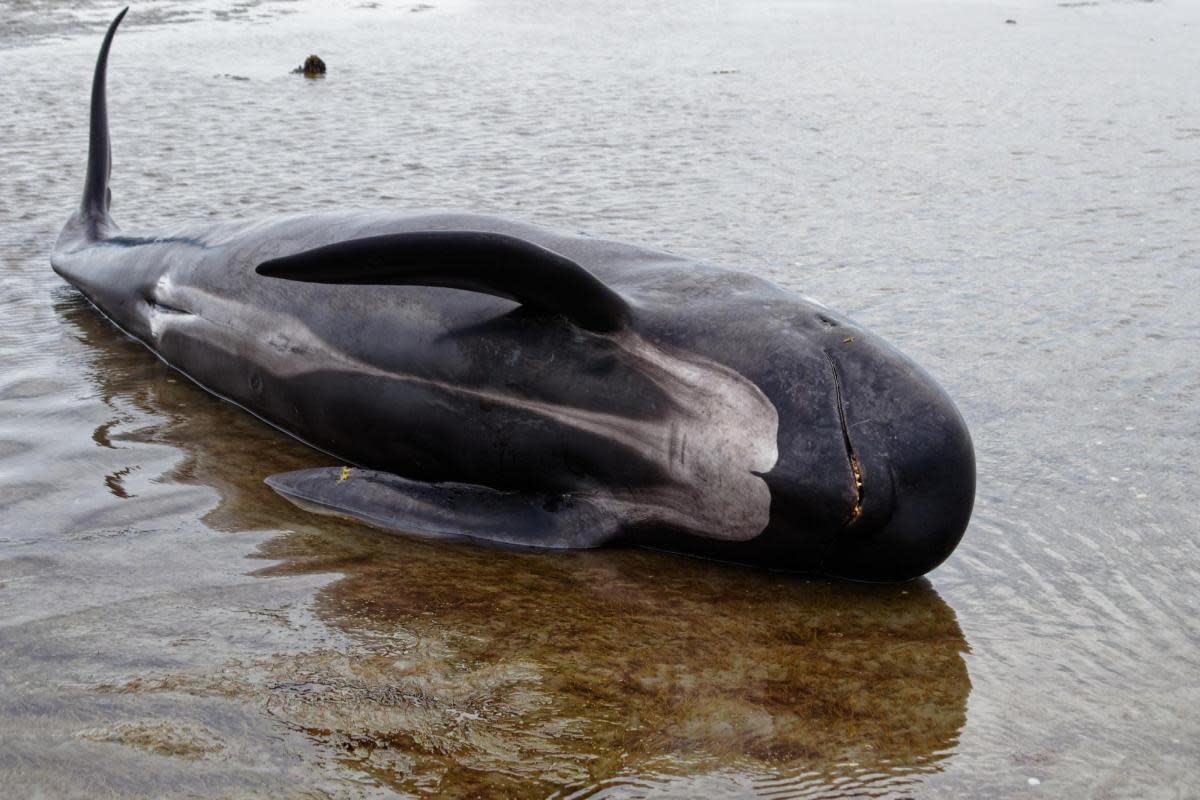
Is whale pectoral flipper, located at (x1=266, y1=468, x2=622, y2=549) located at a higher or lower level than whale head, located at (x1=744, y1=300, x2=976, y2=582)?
lower

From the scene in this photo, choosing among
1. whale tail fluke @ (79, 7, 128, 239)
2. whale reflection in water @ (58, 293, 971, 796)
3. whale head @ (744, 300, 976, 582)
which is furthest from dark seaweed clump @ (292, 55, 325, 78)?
whale head @ (744, 300, 976, 582)

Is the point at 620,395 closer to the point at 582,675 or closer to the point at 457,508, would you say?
the point at 457,508

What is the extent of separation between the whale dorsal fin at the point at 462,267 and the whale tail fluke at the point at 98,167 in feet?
10.6

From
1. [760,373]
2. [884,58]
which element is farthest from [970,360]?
[884,58]

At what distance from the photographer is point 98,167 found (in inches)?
282

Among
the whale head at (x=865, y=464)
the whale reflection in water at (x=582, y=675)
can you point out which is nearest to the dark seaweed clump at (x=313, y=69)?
the whale reflection in water at (x=582, y=675)

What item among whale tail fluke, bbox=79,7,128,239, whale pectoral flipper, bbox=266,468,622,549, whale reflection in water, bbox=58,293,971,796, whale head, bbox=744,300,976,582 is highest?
whale tail fluke, bbox=79,7,128,239

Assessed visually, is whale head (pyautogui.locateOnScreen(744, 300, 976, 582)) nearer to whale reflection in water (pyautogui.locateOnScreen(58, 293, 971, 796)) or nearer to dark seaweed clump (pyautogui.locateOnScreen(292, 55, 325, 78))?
whale reflection in water (pyautogui.locateOnScreen(58, 293, 971, 796))

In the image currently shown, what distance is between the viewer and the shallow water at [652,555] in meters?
3.17

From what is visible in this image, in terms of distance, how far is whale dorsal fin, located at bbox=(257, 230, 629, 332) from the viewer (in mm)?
4164

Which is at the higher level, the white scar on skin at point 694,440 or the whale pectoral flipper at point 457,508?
the white scar on skin at point 694,440

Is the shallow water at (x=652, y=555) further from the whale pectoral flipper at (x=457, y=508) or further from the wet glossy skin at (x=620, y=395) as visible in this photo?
the wet glossy skin at (x=620, y=395)

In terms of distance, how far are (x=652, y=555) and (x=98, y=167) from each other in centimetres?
431

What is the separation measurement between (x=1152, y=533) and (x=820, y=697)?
1519mm
